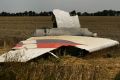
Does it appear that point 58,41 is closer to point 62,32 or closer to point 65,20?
point 62,32

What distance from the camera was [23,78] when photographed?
7324 mm

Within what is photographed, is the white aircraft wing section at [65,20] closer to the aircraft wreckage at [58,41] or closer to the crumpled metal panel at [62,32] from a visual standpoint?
the aircraft wreckage at [58,41]

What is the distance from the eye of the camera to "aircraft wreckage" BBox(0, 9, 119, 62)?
1107cm

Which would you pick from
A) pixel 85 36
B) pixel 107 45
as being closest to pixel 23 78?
pixel 107 45

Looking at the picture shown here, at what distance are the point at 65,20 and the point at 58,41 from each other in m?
3.37

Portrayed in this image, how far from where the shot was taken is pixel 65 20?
57.8 feet

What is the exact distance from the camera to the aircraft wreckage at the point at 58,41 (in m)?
11.1

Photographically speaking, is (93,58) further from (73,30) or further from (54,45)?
(73,30)

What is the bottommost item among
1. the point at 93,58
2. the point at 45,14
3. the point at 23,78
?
the point at 45,14

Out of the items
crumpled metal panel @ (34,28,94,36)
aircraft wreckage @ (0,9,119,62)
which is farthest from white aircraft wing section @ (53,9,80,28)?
crumpled metal panel @ (34,28,94,36)

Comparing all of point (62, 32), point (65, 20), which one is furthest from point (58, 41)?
point (65, 20)

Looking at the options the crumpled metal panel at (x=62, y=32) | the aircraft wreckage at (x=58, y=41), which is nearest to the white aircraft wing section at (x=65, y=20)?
the aircraft wreckage at (x=58, y=41)

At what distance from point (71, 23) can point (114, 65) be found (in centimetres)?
625

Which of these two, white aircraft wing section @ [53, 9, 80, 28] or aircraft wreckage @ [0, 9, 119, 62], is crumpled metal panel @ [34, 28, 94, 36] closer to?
aircraft wreckage @ [0, 9, 119, 62]
